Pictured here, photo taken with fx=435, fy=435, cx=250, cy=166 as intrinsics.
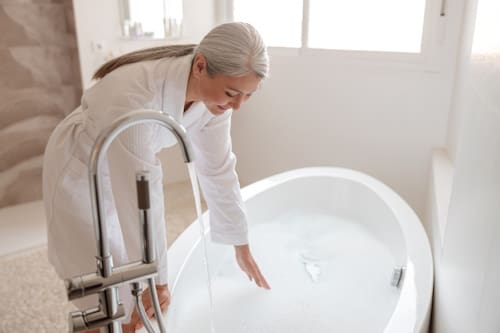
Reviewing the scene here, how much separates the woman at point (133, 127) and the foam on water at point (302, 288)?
1.16ft

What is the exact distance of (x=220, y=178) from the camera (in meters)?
1.46

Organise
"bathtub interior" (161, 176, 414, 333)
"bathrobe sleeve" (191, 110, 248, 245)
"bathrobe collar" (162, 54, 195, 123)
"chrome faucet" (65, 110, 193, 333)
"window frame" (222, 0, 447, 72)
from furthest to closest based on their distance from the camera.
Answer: "window frame" (222, 0, 447, 72)
"bathtub interior" (161, 176, 414, 333)
"bathrobe sleeve" (191, 110, 248, 245)
"bathrobe collar" (162, 54, 195, 123)
"chrome faucet" (65, 110, 193, 333)

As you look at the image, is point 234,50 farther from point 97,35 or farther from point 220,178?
point 97,35

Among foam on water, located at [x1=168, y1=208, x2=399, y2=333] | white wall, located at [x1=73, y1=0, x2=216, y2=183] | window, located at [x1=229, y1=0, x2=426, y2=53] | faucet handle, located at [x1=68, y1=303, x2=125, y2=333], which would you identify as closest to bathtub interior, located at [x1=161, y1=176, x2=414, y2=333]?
foam on water, located at [x1=168, y1=208, x2=399, y2=333]

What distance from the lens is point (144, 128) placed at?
1.04 m

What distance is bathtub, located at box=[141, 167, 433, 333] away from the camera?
4.99 feet

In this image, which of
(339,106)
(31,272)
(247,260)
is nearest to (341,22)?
(339,106)

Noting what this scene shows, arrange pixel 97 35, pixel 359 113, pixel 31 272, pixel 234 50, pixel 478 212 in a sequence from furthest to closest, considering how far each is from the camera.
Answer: pixel 97 35, pixel 359 113, pixel 31 272, pixel 234 50, pixel 478 212

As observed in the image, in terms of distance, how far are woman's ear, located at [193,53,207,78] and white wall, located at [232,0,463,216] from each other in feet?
5.97

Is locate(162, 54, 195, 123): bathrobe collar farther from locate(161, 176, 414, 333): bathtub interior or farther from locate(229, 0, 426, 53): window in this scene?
locate(229, 0, 426, 53): window

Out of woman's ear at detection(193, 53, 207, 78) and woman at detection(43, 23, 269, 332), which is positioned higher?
woman's ear at detection(193, 53, 207, 78)

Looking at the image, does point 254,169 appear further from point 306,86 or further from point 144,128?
point 144,128

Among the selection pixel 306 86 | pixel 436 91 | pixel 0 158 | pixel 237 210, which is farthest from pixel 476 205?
pixel 0 158

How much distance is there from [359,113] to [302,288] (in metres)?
1.39
